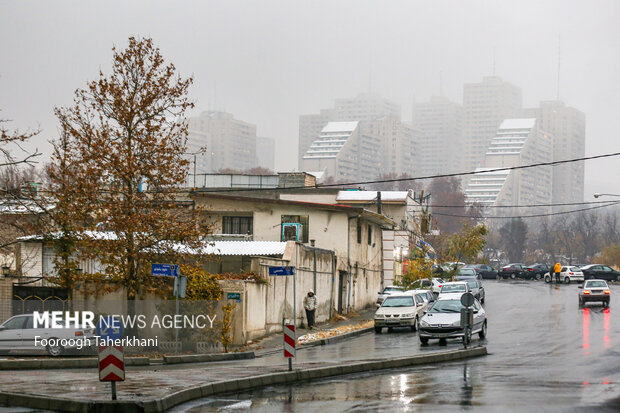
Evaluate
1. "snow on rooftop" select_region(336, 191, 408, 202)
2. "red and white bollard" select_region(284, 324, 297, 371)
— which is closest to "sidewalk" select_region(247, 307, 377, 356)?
"red and white bollard" select_region(284, 324, 297, 371)

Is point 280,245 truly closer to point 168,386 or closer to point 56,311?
point 56,311

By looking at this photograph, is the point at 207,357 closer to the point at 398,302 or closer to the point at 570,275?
the point at 398,302

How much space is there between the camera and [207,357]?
25734mm

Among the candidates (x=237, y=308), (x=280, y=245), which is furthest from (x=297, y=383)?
(x=280, y=245)

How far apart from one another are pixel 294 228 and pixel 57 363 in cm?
2115

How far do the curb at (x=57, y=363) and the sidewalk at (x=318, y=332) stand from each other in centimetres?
443

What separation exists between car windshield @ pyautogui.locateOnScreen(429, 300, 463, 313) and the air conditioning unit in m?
13.3

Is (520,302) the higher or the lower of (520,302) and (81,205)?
the lower

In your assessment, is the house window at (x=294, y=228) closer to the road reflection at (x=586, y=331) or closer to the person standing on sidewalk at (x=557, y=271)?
the road reflection at (x=586, y=331)

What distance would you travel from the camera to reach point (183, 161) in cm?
2773

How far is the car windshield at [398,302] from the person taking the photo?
36.8 meters

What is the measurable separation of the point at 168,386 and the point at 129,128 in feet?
42.2

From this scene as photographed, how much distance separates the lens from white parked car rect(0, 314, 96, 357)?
26.5 meters

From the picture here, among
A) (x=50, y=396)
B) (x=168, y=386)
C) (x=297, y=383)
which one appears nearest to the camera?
(x=50, y=396)
